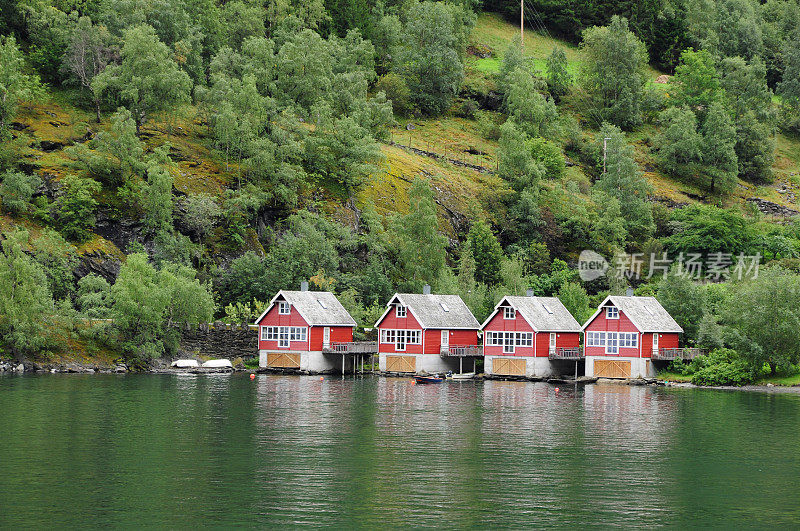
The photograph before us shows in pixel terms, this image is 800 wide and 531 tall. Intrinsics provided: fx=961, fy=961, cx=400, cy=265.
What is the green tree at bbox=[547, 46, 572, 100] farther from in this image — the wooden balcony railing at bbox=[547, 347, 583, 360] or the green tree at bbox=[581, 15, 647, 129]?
the wooden balcony railing at bbox=[547, 347, 583, 360]

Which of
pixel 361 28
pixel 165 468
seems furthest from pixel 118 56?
pixel 165 468

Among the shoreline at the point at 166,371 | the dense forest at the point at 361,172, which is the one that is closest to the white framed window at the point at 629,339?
the shoreline at the point at 166,371

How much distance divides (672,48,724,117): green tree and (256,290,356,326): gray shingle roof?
92151 millimetres

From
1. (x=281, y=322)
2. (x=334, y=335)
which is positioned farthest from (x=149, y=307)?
(x=334, y=335)

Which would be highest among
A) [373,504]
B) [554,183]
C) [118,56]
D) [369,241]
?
[118,56]

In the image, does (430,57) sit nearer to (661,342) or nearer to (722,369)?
(661,342)

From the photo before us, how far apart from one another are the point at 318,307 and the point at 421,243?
1982 cm

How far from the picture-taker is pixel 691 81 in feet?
562

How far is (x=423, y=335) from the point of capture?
3907 inches

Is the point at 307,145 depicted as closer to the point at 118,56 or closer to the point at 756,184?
the point at 118,56

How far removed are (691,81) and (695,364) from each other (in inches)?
3688

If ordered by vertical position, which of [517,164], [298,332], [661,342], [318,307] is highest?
[517,164]

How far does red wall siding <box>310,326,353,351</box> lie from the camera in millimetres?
100250

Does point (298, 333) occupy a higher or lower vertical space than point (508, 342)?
higher
